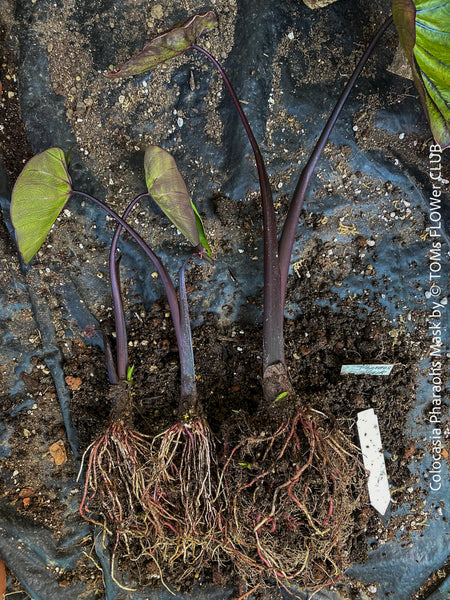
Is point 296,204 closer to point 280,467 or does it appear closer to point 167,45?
point 167,45

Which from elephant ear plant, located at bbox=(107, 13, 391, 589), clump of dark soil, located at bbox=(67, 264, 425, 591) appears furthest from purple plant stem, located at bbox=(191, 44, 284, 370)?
clump of dark soil, located at bbox=(67, 264, 425, 591)

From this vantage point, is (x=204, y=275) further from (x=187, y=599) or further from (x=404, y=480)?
(x=187, y=599)

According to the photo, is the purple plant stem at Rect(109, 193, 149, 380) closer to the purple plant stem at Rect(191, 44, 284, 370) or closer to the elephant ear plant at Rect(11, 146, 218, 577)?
the elephant ear plant at Rect(11, 146, 218, 577)

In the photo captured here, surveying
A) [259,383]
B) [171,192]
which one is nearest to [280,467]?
[259,383]

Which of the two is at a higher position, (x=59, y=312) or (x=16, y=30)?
(x=16, y=30)

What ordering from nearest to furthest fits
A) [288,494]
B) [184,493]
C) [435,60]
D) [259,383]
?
[435,60] < [288,494] < [184,493] < [259,383]

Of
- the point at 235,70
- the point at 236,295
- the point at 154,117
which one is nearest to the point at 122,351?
the point at 236,295

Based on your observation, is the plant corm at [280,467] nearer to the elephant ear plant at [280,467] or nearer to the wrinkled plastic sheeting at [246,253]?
the elephant ear plant at [280,467]
